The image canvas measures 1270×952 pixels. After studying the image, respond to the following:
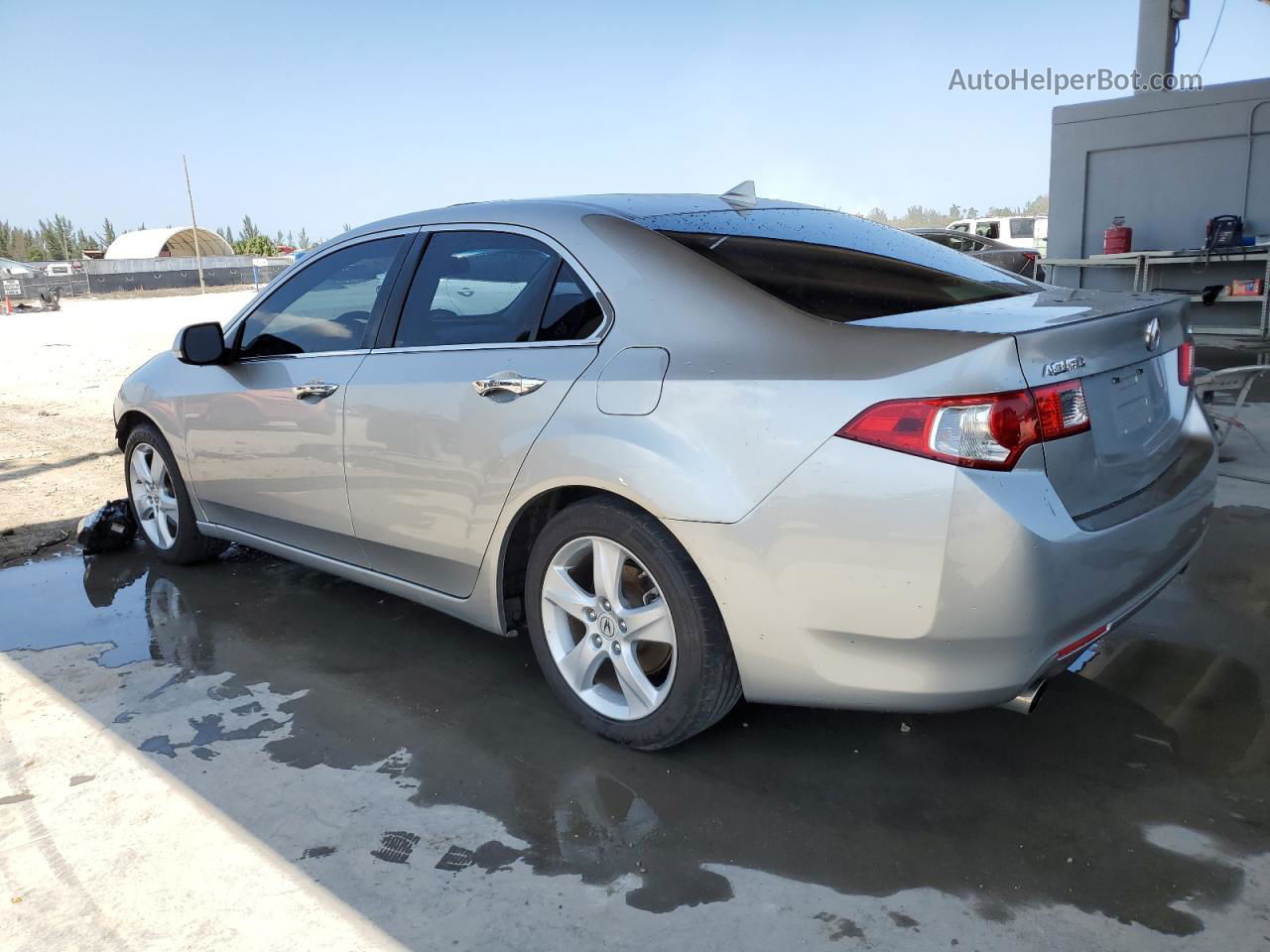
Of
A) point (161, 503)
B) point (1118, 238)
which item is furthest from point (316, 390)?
point (1118, 238)

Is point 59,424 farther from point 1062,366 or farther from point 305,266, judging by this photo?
point 1062,366

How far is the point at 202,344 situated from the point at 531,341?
1.80 meters

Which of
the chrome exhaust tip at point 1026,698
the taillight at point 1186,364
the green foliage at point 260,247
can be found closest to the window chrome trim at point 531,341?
the chrome exhaust tip at point 1026,698

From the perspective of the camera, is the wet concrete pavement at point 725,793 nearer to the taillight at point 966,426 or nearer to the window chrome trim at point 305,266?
the taillight at point 966,426

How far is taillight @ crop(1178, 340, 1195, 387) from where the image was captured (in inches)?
118

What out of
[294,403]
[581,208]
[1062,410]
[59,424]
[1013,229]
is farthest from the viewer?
[1013,229]

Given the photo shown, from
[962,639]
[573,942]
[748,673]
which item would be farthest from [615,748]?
[962,639]

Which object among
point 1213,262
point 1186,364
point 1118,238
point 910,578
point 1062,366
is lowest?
point 910,578

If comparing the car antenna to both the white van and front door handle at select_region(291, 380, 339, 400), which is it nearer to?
front door handle at select_region(291, 380, 339, 400)

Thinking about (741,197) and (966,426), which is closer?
(966,426)

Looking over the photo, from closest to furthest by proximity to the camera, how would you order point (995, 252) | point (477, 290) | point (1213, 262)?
point (477, 290)
point (1213, 262)
point (995, 252)

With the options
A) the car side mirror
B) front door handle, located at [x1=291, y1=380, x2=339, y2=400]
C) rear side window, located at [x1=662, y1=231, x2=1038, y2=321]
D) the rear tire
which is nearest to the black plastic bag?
the rear tire

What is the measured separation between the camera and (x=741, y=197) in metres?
3.68

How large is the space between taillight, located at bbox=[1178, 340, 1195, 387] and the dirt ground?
5419 millimetres
